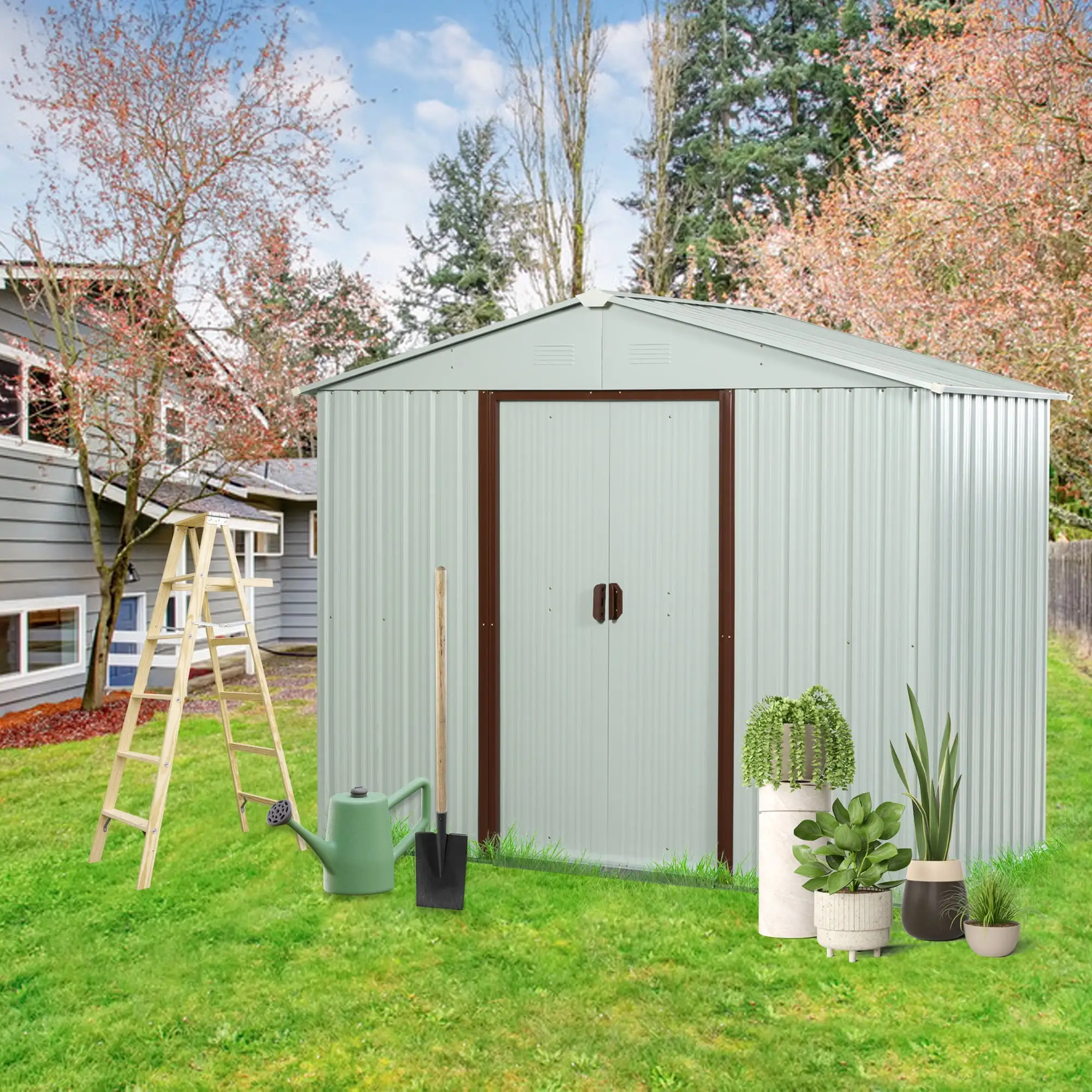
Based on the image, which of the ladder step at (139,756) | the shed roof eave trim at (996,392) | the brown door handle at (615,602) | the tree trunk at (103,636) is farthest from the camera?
the tree trunk at (103,636)

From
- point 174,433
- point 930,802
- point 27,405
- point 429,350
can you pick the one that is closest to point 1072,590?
point 930,802

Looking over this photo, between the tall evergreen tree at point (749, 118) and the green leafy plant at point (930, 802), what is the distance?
14.9m

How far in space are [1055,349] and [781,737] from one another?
6206 mm

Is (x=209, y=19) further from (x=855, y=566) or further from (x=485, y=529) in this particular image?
(x=855, y=566)

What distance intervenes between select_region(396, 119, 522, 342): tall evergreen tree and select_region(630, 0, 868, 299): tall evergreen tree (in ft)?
13.8

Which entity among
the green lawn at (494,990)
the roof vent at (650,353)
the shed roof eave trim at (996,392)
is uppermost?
the roof vent at (650,353)

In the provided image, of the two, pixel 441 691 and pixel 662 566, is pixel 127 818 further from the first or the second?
pixel 662 566

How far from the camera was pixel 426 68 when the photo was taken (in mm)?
20500

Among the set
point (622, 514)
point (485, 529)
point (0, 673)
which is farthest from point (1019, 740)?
point (0, 673)

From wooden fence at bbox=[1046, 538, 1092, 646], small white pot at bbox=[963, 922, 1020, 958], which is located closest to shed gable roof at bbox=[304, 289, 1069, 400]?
small white pot at bbox=[963, 922, 1020, 958]

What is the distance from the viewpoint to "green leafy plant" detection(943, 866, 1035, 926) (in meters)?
3.97

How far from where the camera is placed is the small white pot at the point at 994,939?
3.92 metres

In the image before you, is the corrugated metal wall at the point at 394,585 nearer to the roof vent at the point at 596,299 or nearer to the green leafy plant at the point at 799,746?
the roof vent at the point at 596,299

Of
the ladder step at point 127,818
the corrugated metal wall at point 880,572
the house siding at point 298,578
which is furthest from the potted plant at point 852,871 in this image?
the house siding at point 298,578
